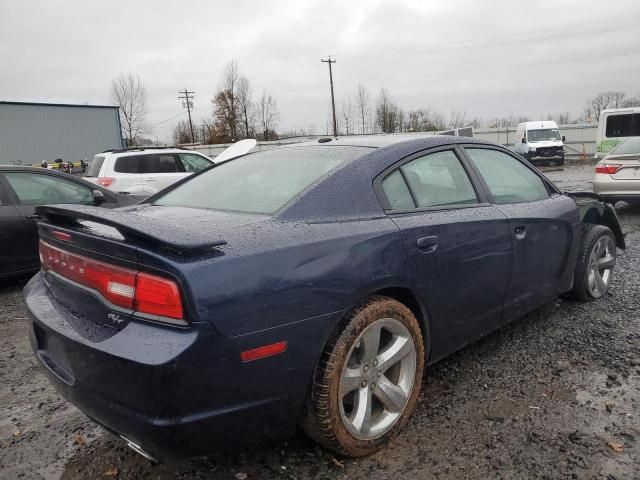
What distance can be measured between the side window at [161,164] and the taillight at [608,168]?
8.38 m

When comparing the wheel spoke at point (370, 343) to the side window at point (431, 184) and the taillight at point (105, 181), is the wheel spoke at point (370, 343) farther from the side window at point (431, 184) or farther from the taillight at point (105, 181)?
the taillight at point (105, 181)

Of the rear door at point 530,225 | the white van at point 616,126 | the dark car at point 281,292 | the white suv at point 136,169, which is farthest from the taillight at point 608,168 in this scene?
the white van at point 616,126

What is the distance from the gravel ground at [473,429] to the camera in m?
2.18

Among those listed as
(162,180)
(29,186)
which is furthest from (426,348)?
(162,180)

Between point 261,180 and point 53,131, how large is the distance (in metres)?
33.9

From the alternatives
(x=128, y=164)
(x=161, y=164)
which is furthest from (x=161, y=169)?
(x=128, y=164)

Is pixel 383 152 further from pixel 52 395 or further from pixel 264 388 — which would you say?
pixel 52 395

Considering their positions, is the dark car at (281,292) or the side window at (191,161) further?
the side window at (191,161)

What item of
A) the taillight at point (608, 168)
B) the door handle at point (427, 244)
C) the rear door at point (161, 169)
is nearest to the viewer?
the door handle at point (427, 244)

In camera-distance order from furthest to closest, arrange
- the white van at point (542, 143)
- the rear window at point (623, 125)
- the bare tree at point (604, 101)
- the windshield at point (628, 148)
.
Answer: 1. the bare tree at point (604, 101)
2. the white van at point (542, 143)
3. the rear window at point (623, 125)
4. the windshield at point (628, 148)

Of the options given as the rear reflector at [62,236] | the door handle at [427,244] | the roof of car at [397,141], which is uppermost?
the roof of car at [397,141]

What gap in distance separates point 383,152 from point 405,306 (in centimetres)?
82

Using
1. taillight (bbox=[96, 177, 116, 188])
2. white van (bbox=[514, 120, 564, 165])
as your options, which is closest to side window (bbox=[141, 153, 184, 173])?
taillight (bbox=[96, 177, 116, 188])

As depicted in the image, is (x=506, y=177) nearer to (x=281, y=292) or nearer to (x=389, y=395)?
(x=389, y=395)
